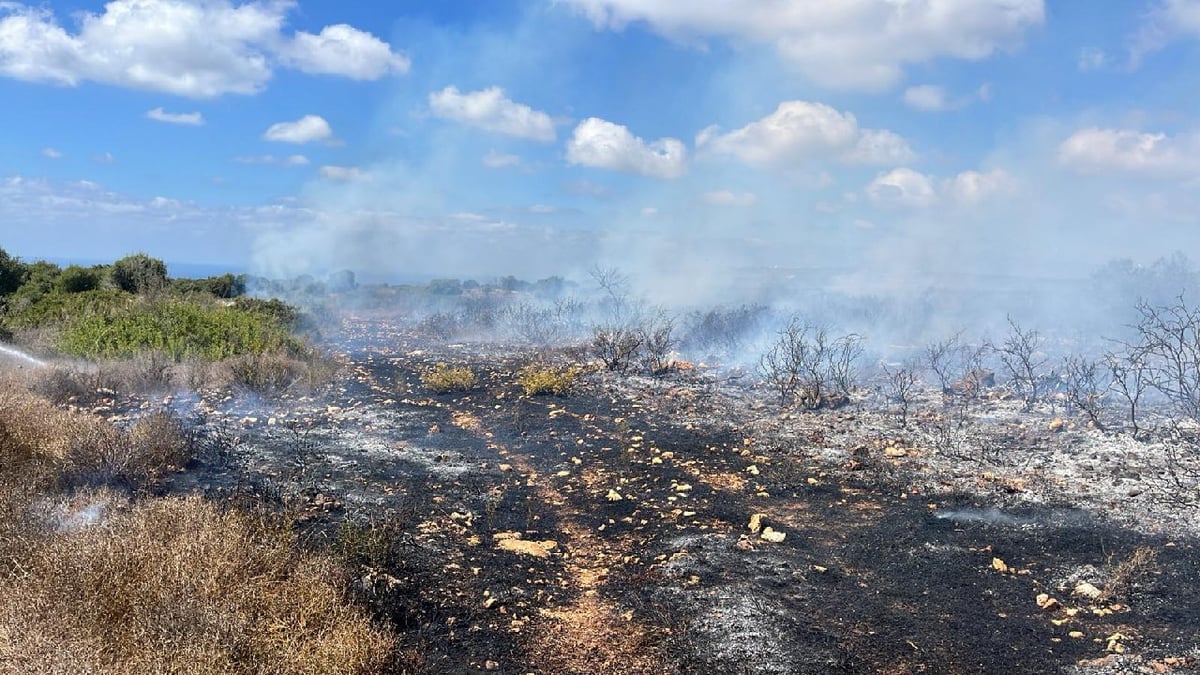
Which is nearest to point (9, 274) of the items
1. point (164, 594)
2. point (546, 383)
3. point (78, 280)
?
point (78, 280)

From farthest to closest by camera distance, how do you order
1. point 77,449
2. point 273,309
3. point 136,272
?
point 136,272
point 273,309
point 77,449

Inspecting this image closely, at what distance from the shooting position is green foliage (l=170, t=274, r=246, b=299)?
19.1 m

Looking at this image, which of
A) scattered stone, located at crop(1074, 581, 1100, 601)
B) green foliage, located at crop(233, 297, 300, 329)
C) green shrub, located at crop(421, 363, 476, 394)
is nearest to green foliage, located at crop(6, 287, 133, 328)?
green foliage, located at crop(233, 297, 300, 329)

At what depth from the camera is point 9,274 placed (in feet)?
58.0

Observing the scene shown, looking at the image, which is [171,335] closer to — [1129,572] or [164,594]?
[164,594]

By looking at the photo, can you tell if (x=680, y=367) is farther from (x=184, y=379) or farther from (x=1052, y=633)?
(x=1052, y=633)

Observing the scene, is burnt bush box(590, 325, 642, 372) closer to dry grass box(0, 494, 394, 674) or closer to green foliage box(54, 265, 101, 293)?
dry grass box(0, 494, 394, 674)

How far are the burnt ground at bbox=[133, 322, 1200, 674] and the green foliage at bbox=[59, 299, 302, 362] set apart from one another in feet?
8.80

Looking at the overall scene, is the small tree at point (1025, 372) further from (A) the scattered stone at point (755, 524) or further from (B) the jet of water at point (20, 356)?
(B) the jet of water at point (20, 356)

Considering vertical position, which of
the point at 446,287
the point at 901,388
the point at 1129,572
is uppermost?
the point at 446,287

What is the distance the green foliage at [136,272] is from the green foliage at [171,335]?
5237 millimetres

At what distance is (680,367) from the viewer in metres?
11.9

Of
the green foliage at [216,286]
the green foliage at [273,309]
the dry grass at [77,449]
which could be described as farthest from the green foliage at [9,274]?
the dry grass at [77,449]

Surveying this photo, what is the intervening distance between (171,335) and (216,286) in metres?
11.3
